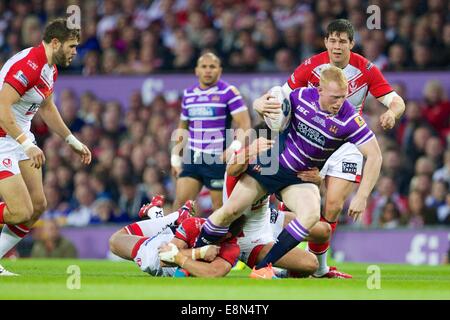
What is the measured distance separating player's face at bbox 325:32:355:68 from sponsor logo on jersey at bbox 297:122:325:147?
1326 millimetres

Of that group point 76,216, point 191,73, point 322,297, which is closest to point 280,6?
point 191,73

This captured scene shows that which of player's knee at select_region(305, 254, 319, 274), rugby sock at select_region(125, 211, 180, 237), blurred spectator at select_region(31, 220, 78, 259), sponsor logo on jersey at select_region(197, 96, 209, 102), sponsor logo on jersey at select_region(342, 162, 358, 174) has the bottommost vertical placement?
blurred spectator at select_region(31, 220, 78, 259)

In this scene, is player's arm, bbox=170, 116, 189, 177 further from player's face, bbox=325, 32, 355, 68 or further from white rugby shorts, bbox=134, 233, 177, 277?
white rugby shorts, bbox=134, 233, 177, 277

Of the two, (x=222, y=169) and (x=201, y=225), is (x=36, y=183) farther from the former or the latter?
(x=222, y=169)

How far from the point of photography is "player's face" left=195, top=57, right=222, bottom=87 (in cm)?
1209

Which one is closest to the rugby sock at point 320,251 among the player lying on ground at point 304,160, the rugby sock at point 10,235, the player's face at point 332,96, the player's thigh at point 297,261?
the player's thigh at point 297,261

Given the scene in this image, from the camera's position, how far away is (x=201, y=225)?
28.6ft

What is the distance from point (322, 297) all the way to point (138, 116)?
9150mm

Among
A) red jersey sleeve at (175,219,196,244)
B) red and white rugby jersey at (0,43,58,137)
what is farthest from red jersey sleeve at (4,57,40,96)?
red jersey sleeve at (175,219,196,244)

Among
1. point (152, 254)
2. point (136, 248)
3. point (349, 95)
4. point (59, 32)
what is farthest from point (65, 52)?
point (349, 95)

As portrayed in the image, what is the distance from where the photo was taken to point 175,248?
27.8 feet

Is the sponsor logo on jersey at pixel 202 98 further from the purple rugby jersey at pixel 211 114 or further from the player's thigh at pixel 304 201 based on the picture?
the player's thigh at pixel 304 201

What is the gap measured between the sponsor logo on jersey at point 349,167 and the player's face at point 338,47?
3.17 ft

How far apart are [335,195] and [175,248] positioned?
185 cm
